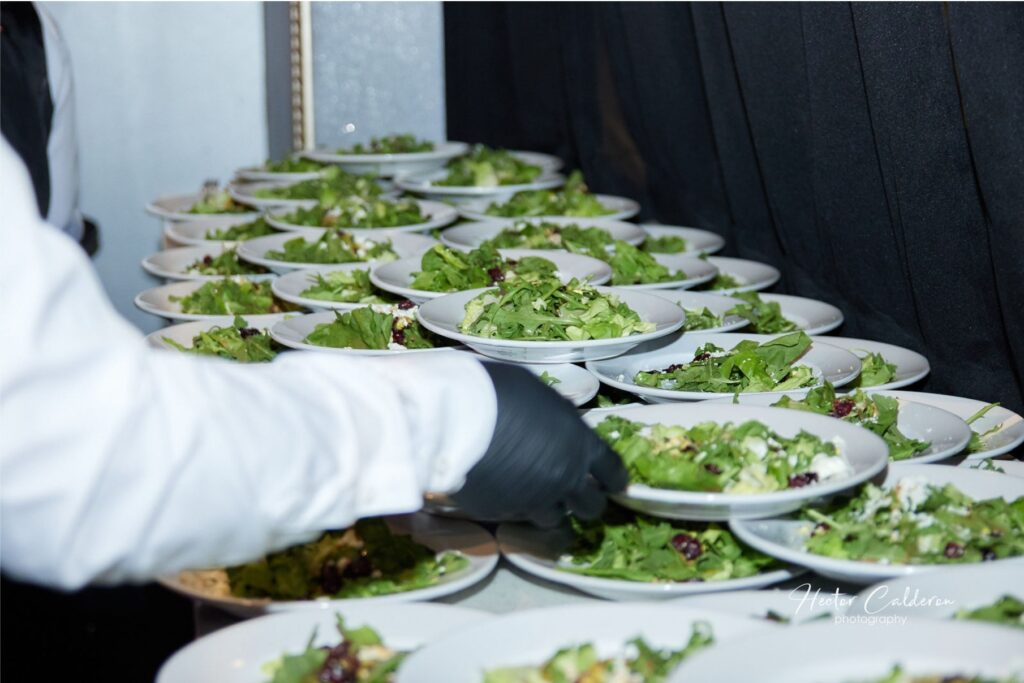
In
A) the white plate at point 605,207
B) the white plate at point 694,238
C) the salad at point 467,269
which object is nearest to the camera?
the salad at point 467,269

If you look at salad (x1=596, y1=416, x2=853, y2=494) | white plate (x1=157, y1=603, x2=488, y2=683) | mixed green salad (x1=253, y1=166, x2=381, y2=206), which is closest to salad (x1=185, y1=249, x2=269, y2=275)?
mixed green salad (x1=253, y1=166, x2=381, y2=206)

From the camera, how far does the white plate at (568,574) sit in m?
1.27

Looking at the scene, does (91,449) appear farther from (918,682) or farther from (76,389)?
(918,682)

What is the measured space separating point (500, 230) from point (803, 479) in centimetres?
165

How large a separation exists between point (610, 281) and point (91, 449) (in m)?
1.53

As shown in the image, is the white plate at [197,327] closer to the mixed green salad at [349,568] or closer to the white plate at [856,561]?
the mixed green salad at [349,568]

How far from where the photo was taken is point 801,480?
1287 mm

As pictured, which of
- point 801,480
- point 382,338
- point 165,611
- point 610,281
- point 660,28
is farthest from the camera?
point 660,28

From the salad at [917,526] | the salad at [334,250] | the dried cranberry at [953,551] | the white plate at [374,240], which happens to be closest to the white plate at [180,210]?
the white plate at [374,240]

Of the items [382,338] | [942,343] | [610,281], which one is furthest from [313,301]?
[942,343]

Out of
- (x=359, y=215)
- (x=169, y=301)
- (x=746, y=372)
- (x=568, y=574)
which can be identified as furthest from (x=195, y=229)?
(x=568, y=574)

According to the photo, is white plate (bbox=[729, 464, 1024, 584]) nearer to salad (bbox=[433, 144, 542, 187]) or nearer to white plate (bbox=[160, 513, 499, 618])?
white plate (bbox=[160, 513, 499, 618])

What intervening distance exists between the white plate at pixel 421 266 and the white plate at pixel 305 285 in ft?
0.22

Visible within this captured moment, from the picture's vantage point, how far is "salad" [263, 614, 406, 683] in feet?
3.55
